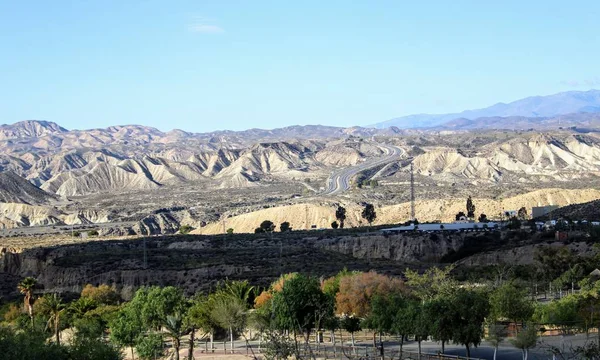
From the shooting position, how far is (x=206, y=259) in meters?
90.0

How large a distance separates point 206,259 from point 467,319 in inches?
2127

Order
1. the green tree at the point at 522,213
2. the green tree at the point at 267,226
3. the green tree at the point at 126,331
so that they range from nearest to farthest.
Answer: the green tree at the point at 126,331, the green tree at the point at 522,213, the green tree at the point at 267,226

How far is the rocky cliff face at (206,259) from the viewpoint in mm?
79438

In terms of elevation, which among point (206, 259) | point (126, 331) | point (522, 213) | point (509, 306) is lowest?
point (126, 331)

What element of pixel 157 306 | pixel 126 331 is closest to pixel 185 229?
pixel 157 306

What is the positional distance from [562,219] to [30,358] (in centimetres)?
8316

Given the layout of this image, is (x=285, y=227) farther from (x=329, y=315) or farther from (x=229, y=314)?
(x=329, y=315)

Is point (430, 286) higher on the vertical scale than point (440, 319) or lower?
lower

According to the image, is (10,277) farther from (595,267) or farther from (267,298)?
(595,267)

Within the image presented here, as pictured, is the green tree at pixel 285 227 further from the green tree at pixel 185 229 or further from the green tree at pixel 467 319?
the green tree at pixel 467 319

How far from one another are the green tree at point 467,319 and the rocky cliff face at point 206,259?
33.3m

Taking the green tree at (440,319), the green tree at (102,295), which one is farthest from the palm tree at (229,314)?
the green tree at (102,295)

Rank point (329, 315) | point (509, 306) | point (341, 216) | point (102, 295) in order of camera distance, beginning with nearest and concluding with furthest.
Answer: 1. point (509, 306)
2. point (329, 315)
3. point (102, 295)
4. point (341, 216)

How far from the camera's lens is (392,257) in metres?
92.9
